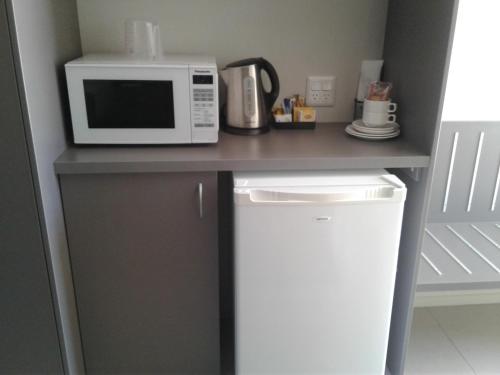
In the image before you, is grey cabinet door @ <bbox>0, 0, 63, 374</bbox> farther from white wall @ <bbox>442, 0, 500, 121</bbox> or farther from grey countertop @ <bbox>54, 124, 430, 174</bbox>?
white wall @ <bbox>442, 0, 500, 121</bbox>

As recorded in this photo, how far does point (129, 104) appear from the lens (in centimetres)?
139

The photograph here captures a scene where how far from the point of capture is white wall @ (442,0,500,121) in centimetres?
168

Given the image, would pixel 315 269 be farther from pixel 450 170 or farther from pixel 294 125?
pixel 450 170

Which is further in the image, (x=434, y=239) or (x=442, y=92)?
(x=434, y=239)

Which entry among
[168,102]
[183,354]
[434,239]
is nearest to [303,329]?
[183,354]

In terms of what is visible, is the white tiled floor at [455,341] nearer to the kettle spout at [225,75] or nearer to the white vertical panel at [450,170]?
the white vertical panel at [450,170]

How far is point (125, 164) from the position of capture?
128 centimetres

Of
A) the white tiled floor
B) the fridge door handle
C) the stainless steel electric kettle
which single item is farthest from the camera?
the white tiled floor

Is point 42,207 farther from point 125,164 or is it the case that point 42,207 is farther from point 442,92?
point 442,92

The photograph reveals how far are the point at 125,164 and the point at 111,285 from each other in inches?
16.8

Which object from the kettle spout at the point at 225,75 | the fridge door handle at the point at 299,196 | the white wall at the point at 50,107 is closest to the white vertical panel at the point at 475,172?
the fridge door handle at the point at 299,196

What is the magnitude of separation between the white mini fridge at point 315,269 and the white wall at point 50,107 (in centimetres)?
53

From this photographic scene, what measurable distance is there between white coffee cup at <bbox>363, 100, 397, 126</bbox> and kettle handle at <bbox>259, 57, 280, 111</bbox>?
1.07 ft

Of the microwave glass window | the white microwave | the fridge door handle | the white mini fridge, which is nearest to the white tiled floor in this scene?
the white mini fridge
